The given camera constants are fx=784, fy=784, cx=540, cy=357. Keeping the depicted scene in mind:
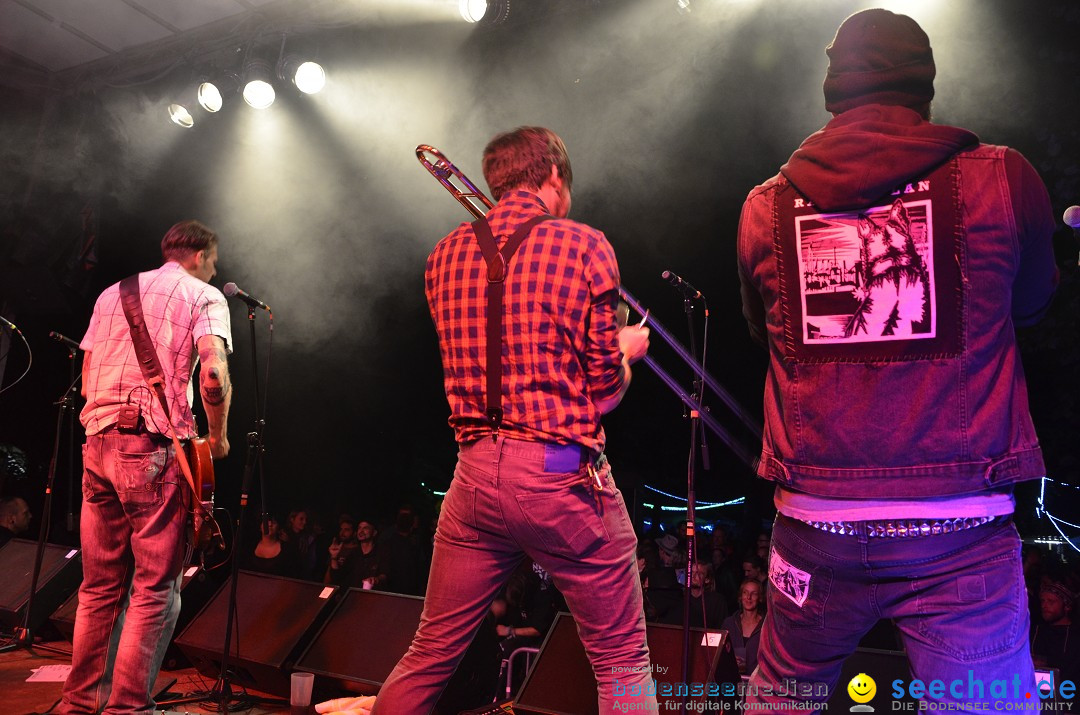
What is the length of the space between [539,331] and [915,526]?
0.89 metres

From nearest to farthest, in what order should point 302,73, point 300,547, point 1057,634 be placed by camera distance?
1. point 1057,634
2. point 302,73
3. point 300,547

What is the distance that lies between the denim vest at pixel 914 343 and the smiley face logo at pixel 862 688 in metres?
2.03

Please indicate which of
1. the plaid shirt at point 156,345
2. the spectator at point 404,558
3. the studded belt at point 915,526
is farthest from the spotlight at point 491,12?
the studded belt at point 915,526

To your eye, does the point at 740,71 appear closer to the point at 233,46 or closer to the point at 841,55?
the point at 233,46

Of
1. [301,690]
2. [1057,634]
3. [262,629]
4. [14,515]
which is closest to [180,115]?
[14,515]

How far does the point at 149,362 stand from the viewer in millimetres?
2951

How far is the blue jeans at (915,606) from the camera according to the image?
1256 millimetres

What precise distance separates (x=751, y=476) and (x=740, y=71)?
237 inches

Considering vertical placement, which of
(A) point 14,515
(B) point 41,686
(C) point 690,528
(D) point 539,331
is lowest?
(B) point 41,686

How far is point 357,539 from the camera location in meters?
7.30

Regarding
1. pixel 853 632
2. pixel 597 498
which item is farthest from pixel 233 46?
pixel 853 632

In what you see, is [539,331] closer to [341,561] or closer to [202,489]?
[202,489]

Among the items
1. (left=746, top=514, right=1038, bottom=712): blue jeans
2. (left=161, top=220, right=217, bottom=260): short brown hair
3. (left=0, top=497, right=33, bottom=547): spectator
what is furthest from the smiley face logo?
(left=0, top=497, right=33, bottom=547): spectator

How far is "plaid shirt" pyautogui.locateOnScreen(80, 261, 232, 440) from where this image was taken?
9.60ft
